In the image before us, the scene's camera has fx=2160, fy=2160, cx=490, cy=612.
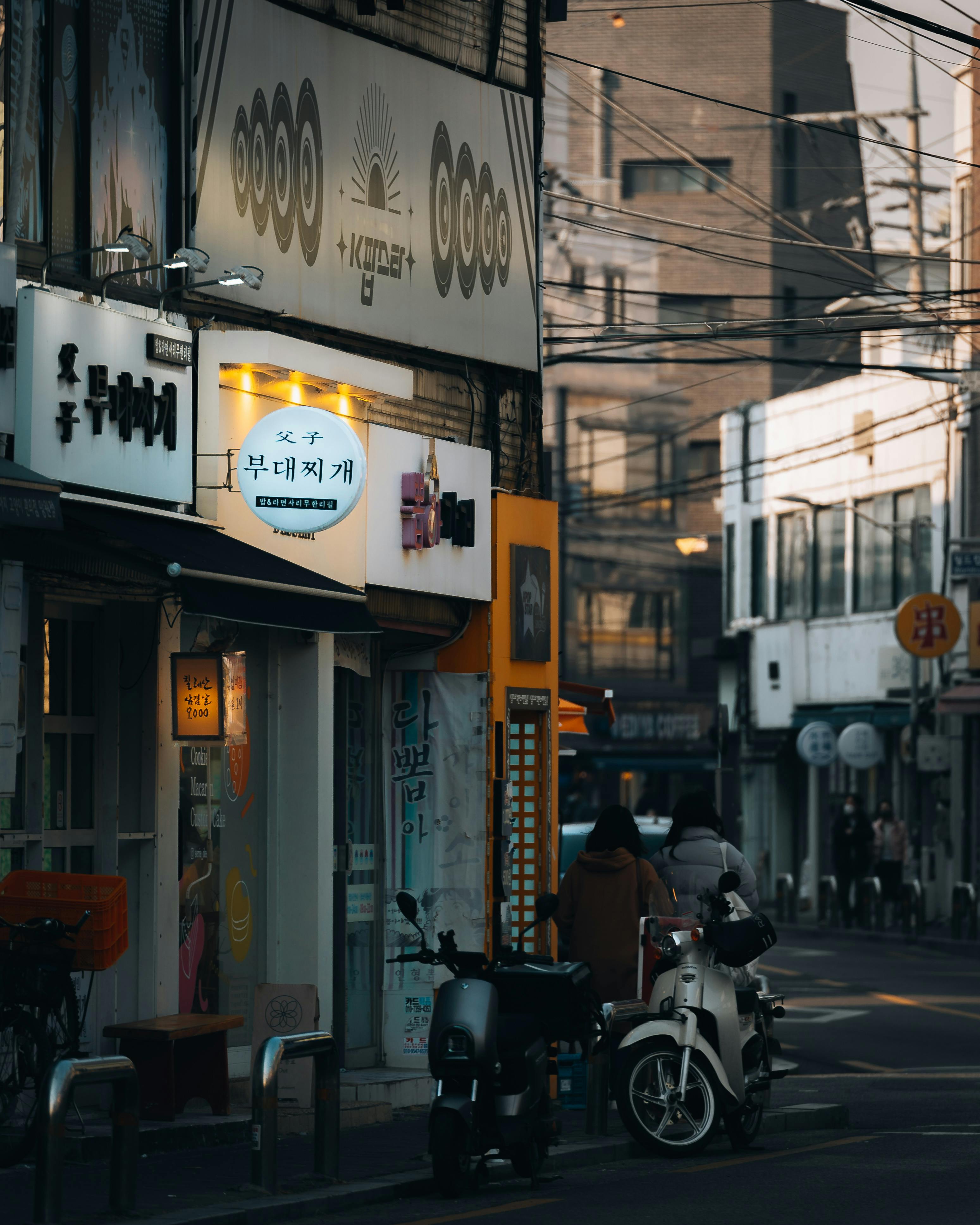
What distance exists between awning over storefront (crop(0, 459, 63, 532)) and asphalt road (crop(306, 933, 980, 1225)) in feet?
11.6

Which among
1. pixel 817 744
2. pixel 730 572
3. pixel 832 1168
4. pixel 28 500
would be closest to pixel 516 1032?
pixel 832 1168

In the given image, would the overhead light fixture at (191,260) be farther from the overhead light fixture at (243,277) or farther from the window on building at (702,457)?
the window on building at (702,457)

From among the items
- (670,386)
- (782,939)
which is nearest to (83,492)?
(782,939)

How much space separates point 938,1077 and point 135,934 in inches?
270

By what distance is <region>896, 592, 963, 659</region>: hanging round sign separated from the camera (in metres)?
35.3

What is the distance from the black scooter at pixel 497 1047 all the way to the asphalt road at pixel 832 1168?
0.84 feet

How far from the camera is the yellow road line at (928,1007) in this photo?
2130 cm

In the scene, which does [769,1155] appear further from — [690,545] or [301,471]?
[690,545]

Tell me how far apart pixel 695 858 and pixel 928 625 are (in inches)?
897

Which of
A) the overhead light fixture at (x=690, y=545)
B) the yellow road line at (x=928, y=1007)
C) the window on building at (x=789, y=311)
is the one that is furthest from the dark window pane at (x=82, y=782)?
the window on building at (x=789, y=311)

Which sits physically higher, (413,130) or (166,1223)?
(413,130)

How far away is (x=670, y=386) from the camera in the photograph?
6366 centimetres

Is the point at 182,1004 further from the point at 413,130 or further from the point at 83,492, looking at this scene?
the point at 413,130

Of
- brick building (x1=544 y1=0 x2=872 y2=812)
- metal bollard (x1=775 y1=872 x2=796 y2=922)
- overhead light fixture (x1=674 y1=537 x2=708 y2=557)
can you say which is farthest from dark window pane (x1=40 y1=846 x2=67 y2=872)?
brick building (x1=544 y1=0 x2=872 y2=812)
